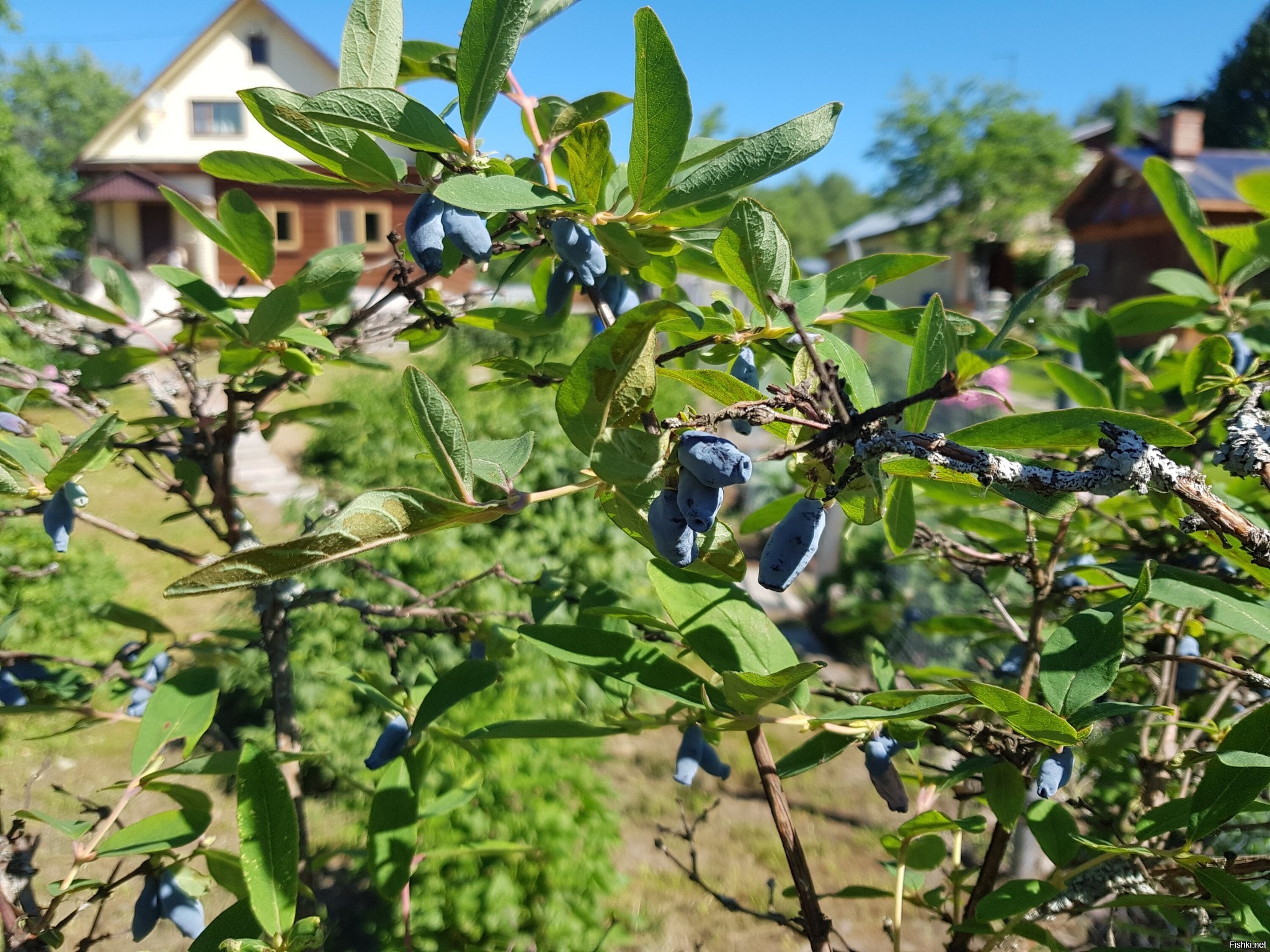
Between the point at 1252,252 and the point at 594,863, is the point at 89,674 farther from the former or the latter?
the point at 1252,252

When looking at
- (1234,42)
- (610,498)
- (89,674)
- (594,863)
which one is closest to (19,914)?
(89,674)

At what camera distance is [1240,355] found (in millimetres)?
894

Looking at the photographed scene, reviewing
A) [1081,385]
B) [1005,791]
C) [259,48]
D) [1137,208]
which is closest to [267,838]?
[1005,791]

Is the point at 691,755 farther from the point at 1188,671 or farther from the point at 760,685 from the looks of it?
the point at 1188,671

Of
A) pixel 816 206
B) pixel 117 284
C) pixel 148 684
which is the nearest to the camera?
pixel 117 284

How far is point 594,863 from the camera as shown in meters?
1.85

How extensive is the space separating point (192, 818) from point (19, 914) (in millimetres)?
192

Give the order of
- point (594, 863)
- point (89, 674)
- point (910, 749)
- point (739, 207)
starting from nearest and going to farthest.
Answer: point (739, 207) < point (910, 749) < point (89, 674) < point (594, 863)

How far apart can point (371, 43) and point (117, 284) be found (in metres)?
0.57

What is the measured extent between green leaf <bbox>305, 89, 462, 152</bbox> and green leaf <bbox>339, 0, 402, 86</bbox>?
0.23 feet

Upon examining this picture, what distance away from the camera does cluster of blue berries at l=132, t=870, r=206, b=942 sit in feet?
2.84

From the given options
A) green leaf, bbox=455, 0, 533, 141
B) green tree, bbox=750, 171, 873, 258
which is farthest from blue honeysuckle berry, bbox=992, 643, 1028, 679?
green tree, bbox=750, 171, 873, 258

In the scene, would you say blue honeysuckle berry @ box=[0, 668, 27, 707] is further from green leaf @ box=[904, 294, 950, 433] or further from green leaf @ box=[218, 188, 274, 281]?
green leaf @ box=[904, 294, 950, 433]

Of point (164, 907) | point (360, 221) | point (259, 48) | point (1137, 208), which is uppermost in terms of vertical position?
point (259, 48)
